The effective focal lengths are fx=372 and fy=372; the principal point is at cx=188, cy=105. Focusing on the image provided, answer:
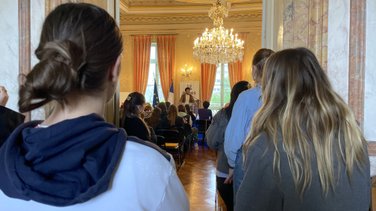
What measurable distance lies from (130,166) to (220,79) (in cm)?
1246

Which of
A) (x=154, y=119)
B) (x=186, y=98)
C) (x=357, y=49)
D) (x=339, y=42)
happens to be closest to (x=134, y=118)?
(x=339, y=42)

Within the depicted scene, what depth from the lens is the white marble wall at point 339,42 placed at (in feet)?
10.5

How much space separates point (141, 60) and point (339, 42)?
10623 mm

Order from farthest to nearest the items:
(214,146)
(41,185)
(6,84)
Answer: (6,84)
(214,146)
(41,185)

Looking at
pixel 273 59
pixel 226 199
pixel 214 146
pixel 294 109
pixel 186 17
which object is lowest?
pixel 226 199

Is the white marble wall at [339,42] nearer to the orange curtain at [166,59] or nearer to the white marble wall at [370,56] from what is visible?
the white marble wall at [370,56]

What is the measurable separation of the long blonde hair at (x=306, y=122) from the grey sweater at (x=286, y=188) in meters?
0.02

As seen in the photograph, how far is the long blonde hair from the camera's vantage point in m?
1.19

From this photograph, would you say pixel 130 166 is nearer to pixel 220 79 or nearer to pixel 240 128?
pixel 240 128

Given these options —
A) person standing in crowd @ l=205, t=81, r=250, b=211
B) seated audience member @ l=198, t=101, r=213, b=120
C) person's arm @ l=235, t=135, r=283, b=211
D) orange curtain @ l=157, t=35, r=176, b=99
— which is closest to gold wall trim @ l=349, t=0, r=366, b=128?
person standing in crowd @ l=205, t=81, r=250, b=211

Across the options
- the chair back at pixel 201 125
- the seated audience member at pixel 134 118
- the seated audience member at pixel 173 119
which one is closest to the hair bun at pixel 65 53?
the seated audience member at pixel 134 118

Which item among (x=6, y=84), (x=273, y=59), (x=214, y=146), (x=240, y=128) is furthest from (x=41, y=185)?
(x=6, y=84)

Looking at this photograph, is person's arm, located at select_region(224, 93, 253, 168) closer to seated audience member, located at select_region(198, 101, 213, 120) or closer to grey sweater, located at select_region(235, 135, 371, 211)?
grey sweater, located at select_region(235, 135, 371, 211)

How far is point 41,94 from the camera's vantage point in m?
0.77
